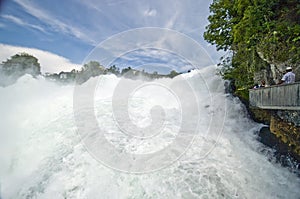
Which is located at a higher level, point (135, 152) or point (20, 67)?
point (20, 67)

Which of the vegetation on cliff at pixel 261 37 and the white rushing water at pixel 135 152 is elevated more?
the vegetation on cliff at pixel 261 37

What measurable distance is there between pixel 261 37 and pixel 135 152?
22.9 feet

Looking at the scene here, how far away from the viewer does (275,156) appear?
7484 mm

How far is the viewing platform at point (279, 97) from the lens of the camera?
18.1 ft

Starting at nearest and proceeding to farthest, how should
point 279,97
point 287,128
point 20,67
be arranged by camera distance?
1. point 279,97
2. point 287,128
3. point 20,67

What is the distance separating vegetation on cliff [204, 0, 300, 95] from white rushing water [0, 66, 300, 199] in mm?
2226

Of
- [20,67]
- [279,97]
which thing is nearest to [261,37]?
[279,97]

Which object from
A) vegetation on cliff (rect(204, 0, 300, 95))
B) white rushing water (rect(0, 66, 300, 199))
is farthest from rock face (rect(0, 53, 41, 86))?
vegetation on cliff (rect(204, 0, 300, 95))

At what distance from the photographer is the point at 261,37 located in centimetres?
804

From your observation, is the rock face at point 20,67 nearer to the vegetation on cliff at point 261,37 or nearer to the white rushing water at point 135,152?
the white rushing water at point 135,152

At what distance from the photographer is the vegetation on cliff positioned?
7.48 meters

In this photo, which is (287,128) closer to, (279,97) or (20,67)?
(279,97)

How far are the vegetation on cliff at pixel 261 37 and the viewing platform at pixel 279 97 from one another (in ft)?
5.44

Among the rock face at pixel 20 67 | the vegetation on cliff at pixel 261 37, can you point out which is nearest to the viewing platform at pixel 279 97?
the vegetation on cliff at pixel 261 37
